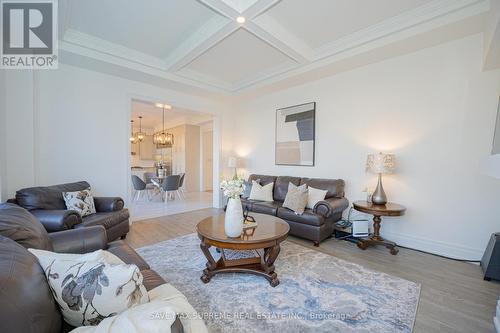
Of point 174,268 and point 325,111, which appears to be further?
point 325,111

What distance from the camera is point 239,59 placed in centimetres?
372

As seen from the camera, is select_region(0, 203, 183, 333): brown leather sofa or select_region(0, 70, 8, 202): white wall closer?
select_region(0, 203, 183, 333): brown leather sofa

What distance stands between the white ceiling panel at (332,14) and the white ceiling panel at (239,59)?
518 mm

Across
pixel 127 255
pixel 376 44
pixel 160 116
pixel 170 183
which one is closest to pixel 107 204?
pixel 127 255

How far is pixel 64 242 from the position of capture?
1.57 metres

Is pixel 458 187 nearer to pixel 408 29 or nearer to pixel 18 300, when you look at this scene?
pixel 408 29

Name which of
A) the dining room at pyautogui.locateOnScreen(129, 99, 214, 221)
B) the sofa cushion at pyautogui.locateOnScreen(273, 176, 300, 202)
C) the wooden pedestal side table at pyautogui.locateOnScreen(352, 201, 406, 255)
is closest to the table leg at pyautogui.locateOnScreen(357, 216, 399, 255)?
the wooden pedestal side table at pyautogui.locateOnScreen(352, 201, 406, 255)

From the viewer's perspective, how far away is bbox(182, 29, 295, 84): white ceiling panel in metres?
3.21

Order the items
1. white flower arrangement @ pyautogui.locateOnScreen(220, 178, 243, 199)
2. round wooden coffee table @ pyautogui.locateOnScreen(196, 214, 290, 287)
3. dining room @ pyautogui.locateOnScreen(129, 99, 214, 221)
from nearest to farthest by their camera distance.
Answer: round wooden coffee table @ pyautogui.locateOnScreen(196, 214, 290, 287), white flower arrangement @ pyautogui.locateOnScreen(220, 178, 243, 199), dining room @ pyautogui.locateOnScreen(129, 99, 214, 221)

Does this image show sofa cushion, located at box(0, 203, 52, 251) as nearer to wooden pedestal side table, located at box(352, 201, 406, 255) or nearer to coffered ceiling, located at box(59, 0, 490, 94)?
coffered ceiling, located at box(59, 0, 490, 94)

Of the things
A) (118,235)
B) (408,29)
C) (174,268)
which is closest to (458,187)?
(408,29)

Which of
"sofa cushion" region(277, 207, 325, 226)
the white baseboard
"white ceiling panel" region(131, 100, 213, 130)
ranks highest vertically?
"white ceiling panel" region(131, 100, 213, 130)

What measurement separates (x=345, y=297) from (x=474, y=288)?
1.31 meters

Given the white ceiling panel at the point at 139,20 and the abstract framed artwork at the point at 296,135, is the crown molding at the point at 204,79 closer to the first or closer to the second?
the white ceiling panel at the point at 139,20
